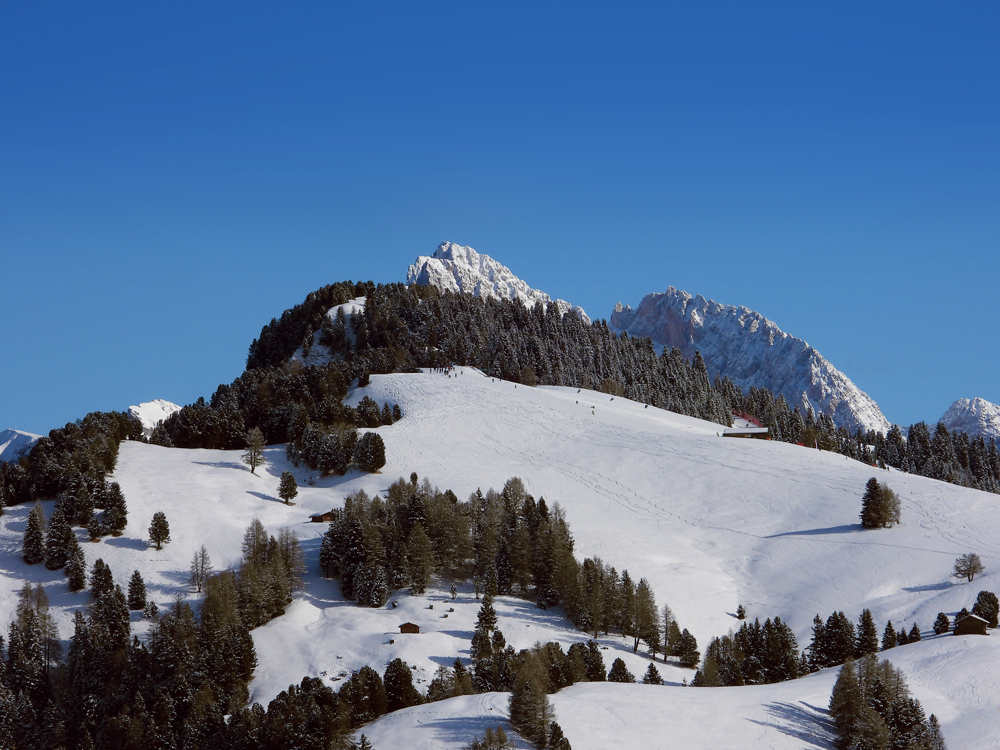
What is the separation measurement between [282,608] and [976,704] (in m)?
65.6

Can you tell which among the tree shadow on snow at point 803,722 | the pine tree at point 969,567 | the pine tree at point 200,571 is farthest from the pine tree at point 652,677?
the pine tree at point 200,571

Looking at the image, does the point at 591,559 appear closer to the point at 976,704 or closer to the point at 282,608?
the point at 282,608

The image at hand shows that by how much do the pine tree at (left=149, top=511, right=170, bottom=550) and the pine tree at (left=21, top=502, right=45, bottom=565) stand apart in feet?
38.3

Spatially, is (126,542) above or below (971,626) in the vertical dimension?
above

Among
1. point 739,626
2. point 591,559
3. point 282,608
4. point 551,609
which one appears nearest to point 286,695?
point 282,608

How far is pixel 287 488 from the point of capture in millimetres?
127812

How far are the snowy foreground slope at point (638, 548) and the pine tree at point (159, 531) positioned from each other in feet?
4.46

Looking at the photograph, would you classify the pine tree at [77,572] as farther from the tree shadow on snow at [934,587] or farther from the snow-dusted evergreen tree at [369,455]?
the tree shadow on snow at [934,587]

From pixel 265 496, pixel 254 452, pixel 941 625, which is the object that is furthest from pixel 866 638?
pixel 254 452

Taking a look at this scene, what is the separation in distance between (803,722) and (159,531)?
7403cm

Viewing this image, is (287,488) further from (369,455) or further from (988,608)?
(988,608)

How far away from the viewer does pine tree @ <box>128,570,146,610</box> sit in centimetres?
9794

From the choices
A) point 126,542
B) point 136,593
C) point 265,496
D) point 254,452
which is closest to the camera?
point 136,593

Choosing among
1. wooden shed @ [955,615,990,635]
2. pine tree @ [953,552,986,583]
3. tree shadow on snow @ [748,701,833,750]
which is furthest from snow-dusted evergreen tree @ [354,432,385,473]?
wooden shed @ [955,615,990,635]
